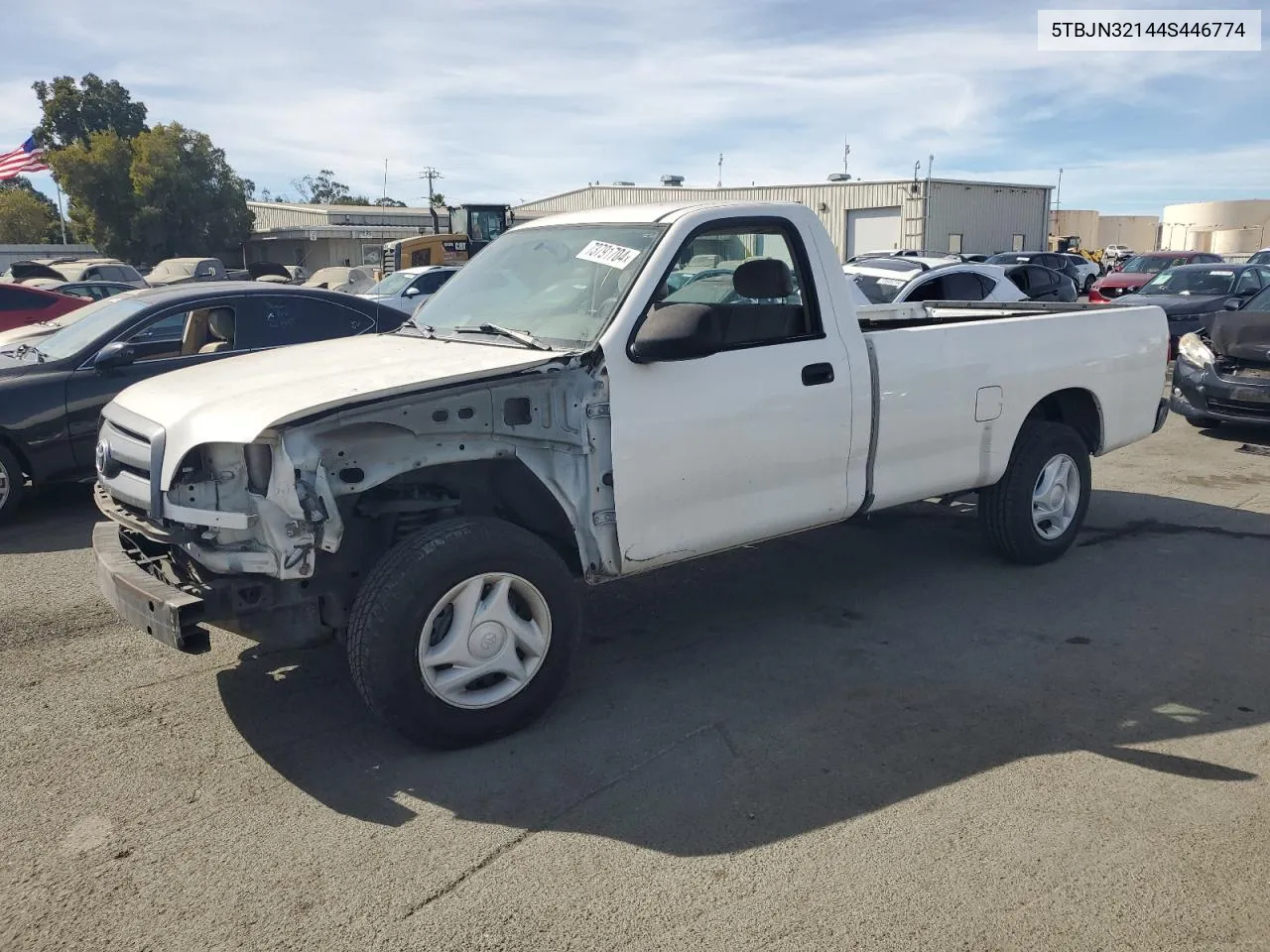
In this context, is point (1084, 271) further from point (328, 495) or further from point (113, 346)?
point (328, 495)

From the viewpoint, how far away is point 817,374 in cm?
463

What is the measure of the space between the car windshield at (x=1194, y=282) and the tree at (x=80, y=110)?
61.7 m

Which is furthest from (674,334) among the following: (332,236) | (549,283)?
(332,236)

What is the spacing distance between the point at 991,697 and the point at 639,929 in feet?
6.92

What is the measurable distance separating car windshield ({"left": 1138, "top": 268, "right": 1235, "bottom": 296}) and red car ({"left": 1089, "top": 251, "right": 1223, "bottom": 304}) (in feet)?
11.1

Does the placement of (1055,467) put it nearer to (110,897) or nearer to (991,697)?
(991,697)

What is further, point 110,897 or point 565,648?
point 565,648

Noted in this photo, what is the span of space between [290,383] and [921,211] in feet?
129

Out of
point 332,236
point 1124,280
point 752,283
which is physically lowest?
point 1124,280

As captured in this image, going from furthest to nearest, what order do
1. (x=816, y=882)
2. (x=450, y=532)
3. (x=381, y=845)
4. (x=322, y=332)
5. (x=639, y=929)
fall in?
(x=322, y=332) → (x=450, y=532) → (x=381, y=845) → (x=816, y=882) → (x=639, y=929)

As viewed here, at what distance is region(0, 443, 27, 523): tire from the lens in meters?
7.21

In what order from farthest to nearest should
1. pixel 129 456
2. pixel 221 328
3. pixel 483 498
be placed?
pixel 221 328 → pixel 483 498 → pixel 129 456

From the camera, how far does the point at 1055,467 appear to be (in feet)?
19.7

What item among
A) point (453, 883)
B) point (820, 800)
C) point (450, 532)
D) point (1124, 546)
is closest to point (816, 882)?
point (820, 800)
